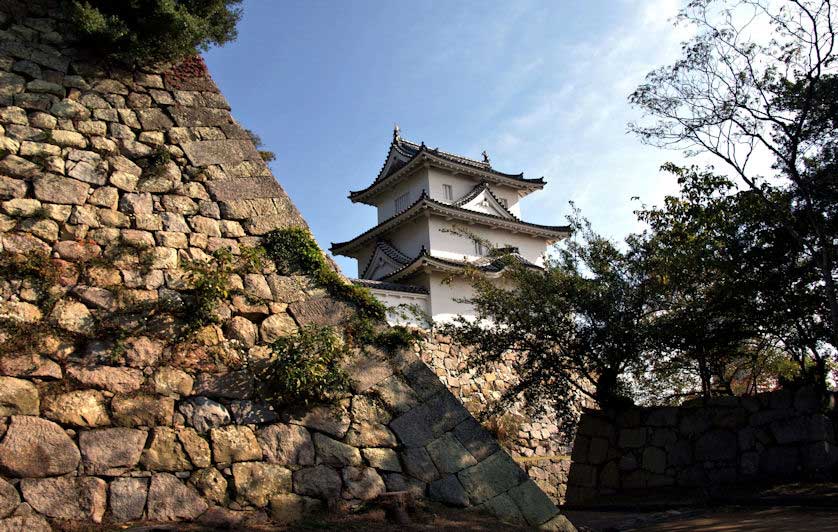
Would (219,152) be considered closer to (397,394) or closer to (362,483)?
(397,394)

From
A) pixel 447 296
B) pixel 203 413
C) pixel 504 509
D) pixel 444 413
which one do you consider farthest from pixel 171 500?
pixel 447 296

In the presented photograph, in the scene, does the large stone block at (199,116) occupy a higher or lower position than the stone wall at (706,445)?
higher

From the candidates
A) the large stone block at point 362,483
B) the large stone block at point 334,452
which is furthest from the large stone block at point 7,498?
the large stone block at point 362,483

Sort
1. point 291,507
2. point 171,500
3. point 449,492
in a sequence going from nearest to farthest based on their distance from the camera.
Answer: point 171,500 → point 291,507 → point 449,492

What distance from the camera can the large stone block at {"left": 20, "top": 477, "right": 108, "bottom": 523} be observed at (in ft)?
12.2

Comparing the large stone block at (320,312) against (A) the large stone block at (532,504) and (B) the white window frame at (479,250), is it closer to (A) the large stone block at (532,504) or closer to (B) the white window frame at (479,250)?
(A) the large stone block at (532,504)

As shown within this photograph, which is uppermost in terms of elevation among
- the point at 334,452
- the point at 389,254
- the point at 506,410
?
the point at 389,254

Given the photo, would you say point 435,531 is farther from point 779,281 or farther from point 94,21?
point 779,281

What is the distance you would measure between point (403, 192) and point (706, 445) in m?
18.8

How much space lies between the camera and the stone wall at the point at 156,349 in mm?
4051

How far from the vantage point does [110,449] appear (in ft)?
13.3

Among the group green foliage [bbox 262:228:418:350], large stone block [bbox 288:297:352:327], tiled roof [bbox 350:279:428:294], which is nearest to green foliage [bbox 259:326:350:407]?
large stone block [bbox 288:297:352:327]

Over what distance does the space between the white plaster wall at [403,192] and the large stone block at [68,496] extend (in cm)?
2180

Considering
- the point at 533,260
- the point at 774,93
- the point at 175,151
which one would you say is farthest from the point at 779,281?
the point at 533,260
